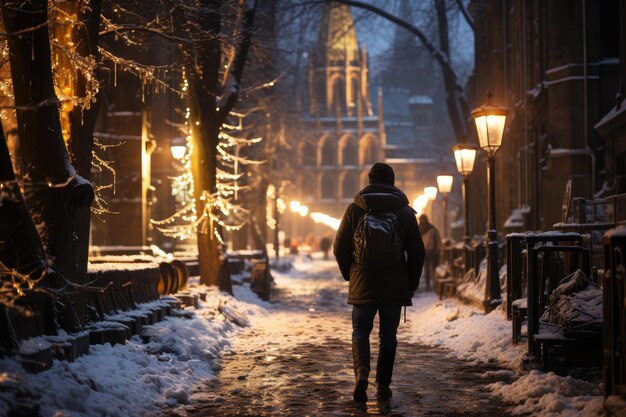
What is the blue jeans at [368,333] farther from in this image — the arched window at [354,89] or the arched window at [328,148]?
the arched window at [354,89]

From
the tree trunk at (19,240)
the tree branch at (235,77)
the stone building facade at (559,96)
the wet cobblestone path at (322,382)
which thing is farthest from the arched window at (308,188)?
the tree trunk at (19,240)

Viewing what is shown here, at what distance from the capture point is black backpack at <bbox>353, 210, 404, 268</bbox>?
329 inches

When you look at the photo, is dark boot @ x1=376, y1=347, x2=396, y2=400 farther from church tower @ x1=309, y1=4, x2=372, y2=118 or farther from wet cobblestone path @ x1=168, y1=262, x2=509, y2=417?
church tower @ x1=309, y1=4, x2=372, y2=118

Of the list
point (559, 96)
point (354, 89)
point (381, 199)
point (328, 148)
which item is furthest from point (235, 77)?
point (354, 89)

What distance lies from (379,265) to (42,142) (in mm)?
3516

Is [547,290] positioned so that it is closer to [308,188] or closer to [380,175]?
[380,175]

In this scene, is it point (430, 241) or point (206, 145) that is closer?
point (206, 145)

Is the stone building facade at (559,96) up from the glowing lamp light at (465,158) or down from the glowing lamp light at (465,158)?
up

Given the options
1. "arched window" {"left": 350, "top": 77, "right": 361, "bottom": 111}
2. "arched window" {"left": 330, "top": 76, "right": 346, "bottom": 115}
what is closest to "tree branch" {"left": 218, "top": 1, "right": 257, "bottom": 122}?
"arched window" {"left": 330, "top": 76, "right": 346, "bottom": 115}

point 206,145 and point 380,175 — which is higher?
point 206,145

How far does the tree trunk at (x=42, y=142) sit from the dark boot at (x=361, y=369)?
2.76 meters

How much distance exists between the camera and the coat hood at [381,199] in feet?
28.0

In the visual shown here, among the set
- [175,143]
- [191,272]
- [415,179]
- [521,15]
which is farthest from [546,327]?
[415,179]

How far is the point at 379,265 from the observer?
8.38 metres
